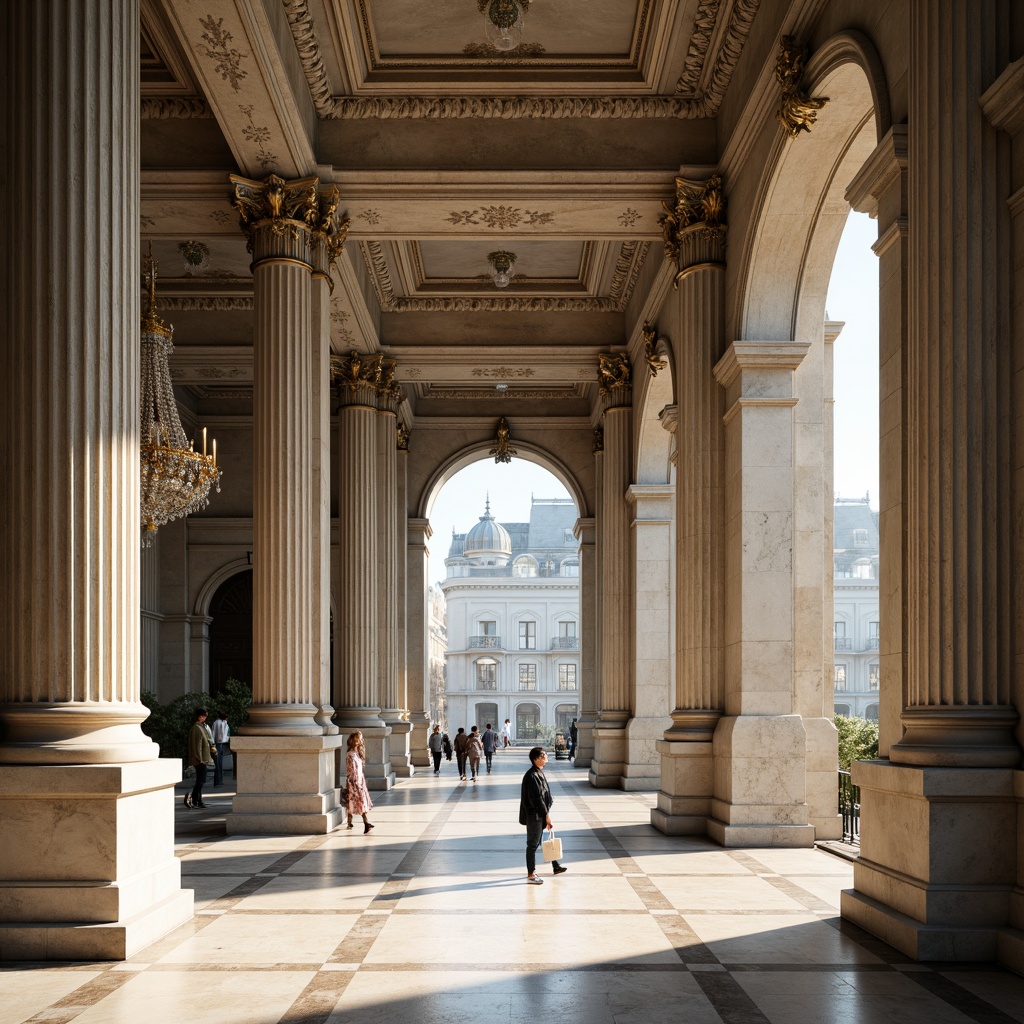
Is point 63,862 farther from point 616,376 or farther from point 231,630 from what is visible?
point 231,630

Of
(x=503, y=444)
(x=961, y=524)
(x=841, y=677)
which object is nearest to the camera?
(x=961, y=524)

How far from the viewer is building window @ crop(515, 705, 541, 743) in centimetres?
7950

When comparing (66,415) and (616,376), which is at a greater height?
(616,376)

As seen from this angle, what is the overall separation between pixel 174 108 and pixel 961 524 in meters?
10.7

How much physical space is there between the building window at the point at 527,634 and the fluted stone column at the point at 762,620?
68.6 meters

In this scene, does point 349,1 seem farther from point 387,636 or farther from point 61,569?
point 387,636

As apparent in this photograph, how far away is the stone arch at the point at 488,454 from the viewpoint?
97.7 feet

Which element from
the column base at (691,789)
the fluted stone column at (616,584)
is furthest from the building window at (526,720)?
the column base at (691,789)

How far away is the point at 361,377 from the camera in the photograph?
22.1 metres

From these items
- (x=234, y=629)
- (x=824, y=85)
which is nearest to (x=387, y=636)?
(x=234, y=629)

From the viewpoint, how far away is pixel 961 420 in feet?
24.5

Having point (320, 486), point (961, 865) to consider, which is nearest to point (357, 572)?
point (320, 486)

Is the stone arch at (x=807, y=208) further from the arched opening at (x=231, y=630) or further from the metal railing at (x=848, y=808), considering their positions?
the arched opening at (x=231, y=630)

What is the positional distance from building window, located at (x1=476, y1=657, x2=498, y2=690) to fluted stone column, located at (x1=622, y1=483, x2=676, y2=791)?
196 ft
